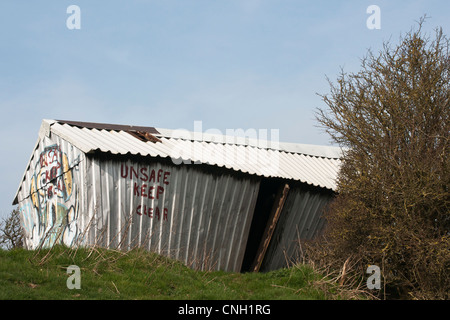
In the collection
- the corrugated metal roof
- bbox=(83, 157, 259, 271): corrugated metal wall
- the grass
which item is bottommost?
the grass

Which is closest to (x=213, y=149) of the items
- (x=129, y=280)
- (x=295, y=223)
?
(x=295, y=223)

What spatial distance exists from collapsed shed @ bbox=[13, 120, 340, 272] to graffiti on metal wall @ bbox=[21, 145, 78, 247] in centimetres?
3

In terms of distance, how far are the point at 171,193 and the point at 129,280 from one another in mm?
3464

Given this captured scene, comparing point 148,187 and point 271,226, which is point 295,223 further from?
point 148,187

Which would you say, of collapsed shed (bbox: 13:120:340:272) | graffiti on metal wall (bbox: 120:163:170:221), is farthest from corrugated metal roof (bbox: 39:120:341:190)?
graffiti on metal wall (bbox: 120:163:170:221)

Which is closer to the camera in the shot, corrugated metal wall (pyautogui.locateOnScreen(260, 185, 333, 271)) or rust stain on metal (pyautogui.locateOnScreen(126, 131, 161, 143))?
rust stain on metal (pyautogui.locateOnScreen(126, 131, 161, 143))

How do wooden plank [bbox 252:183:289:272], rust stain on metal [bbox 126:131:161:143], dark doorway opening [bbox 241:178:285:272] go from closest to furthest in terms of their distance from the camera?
rust stain on metal [bbox 126:131:161:143], wooden plank [bbox 252:183:289:272], dark doorway opening [bbox 241:178:285:272]

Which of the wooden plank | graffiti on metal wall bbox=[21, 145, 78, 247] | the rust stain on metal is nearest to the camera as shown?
graffiti on metal wall bbox=[21, 145, 78, 247]

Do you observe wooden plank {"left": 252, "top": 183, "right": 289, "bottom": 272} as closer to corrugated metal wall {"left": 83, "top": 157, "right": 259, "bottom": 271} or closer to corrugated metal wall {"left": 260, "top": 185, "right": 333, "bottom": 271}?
corrugated metal wall {"left": 260, "top": 185, "right": 333, "bottom": 271}

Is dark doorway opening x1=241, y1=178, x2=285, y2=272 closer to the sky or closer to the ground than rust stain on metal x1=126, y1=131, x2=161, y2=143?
closer to the ground

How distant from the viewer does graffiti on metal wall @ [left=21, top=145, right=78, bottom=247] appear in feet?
40.9

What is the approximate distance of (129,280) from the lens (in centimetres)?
951
